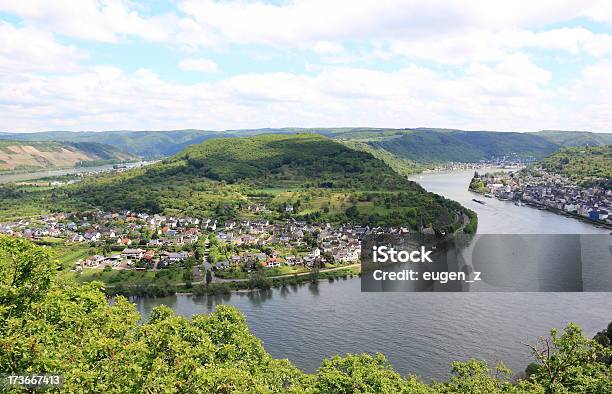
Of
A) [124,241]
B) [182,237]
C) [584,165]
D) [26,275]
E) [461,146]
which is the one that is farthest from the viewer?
[461,146]

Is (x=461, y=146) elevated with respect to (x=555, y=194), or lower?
elevated

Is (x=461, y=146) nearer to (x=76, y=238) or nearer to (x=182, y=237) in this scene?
(x=182, y=237)

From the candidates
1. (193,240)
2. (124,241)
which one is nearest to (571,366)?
(193,240)

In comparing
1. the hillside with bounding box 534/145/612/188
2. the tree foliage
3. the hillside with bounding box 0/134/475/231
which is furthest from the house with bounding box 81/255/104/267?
the hillside with bounding box 534/145/612/188

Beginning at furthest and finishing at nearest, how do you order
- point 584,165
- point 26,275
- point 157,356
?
point 584,165 < point 26,275 < point 157,356

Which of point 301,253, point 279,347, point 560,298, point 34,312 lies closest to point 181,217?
point 301,253

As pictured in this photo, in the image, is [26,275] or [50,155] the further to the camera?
[50,155]

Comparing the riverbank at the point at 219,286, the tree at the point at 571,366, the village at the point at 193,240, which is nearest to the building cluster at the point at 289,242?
the village at the point at 193,240
